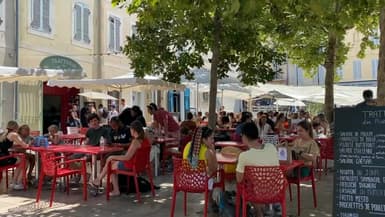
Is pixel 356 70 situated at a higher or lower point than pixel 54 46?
higher

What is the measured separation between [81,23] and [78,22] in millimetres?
203

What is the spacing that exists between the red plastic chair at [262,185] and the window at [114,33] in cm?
1679

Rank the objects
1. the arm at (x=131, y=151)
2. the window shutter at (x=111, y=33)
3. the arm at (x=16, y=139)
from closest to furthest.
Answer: the arm at (x=131, y=151) < the arm at (x=16, y=139) < the window shutter at (x=111, y=33)

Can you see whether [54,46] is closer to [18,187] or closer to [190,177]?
[18,187]

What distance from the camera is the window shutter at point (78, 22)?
62.8 ft

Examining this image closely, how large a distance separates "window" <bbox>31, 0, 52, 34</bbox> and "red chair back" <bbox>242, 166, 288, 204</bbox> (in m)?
13.2

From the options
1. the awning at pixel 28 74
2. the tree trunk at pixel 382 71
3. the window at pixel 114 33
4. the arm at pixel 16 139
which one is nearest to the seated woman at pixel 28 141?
the arm at pixel 16 139

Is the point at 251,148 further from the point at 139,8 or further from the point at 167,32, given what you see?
the point at 167,32

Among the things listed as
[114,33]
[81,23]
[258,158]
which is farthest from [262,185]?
[114,33]

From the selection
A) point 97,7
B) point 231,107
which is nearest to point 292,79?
point 231,107

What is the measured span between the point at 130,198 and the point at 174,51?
4.79m

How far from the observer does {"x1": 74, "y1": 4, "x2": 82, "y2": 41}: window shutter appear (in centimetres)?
1914

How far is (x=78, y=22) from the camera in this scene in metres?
19.3

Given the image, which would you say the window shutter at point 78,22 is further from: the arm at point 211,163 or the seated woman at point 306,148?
Result: the arm at point 211,163
